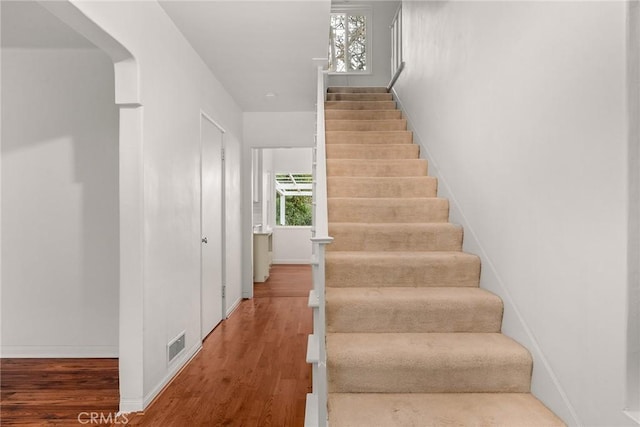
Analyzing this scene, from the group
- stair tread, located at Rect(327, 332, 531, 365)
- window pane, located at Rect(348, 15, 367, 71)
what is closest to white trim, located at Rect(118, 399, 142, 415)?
stair tread, located at Rect(327, 332, 531, 365)

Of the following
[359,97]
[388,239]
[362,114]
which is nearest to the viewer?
[388,239]

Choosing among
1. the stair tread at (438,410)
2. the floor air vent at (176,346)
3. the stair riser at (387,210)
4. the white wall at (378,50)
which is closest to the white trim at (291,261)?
the white wall at (378,50)

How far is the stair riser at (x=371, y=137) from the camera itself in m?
3.99

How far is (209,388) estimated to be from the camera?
2574mm

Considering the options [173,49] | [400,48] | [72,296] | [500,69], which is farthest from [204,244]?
[400,48]

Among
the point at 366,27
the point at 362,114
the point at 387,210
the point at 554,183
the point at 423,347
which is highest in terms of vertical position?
the point at 366,27

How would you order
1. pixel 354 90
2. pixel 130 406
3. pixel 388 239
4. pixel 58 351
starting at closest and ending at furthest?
pixel 130 406 < pixel 388 239 < pixel 58 351 < pixel 354 90

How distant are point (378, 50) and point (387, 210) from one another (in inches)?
173

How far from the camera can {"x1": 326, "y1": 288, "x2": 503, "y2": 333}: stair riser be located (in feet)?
6.77

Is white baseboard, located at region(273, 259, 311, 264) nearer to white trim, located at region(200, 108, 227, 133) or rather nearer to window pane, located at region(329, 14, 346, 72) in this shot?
window pane, located at region(329, 14, 346, 72)

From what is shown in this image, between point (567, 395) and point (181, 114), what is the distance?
2.97 m

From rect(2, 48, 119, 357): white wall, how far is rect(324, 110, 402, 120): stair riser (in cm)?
231

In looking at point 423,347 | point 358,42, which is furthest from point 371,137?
point 358,42

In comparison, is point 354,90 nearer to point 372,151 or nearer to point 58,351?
point 372,151
